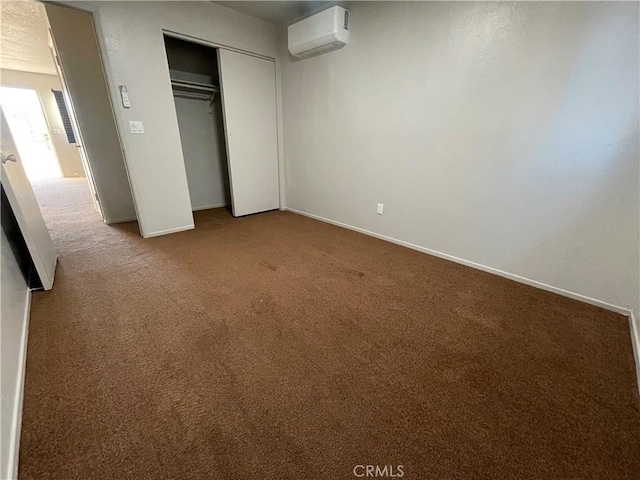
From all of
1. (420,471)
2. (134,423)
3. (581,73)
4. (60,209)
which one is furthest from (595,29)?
(60,209)

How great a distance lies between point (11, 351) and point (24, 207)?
103 centimetres

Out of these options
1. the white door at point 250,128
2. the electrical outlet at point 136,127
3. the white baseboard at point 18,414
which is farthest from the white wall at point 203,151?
the white baseboard at point 18,414

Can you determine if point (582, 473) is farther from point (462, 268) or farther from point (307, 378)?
point (462, 268)

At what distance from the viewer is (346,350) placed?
134cm

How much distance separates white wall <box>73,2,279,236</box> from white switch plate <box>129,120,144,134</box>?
0.12 ft

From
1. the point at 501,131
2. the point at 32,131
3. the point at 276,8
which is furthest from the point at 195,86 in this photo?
the point at 32,131

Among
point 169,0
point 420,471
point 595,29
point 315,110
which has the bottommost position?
point 420,471

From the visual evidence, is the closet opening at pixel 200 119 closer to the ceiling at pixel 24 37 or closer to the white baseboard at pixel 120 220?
the white baseboard at pixel 120 220

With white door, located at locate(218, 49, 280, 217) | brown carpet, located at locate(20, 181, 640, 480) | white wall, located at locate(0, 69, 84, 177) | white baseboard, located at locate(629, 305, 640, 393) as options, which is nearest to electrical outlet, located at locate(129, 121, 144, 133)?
white door, located at locate(218, 49, 280, 217)

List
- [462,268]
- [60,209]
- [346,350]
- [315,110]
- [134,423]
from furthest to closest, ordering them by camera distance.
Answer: [60,209], [315,110], [462,268], [346,350], [134,423]

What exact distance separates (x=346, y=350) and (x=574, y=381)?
3.46 ft

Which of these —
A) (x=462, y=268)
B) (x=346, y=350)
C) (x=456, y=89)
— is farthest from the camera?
(x=462, y=268)

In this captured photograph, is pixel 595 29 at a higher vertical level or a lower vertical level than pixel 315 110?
higher

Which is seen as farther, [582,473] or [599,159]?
[599,159]
